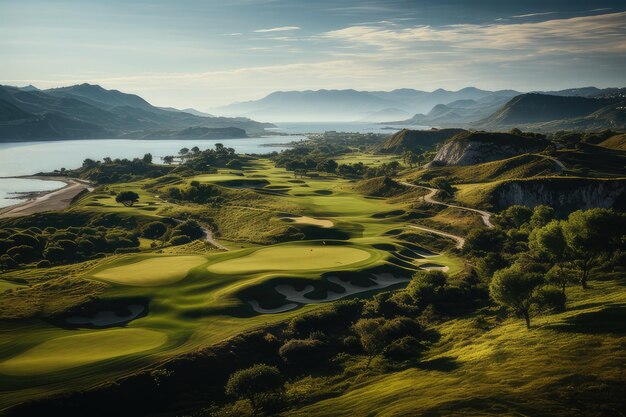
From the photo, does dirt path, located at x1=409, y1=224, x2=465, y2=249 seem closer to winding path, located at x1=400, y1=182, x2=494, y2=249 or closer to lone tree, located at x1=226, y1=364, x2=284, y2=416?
winding path, located at x1=400, y1=182, x2=494, y2=249

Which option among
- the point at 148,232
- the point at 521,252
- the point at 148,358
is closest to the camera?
the point at 148,358

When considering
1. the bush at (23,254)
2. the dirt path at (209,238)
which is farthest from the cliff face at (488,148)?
the bush at (23,254)

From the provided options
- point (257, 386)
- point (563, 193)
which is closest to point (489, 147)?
point (563, 193)

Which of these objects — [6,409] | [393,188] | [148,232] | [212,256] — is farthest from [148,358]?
[393,188]

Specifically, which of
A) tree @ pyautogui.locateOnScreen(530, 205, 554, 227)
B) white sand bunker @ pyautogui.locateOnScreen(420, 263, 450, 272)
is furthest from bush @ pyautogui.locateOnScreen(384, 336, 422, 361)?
tree @ pyautogui.locateOnScreen(530, 205, 554, 227)

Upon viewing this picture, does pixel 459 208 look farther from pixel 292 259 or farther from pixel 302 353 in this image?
pixel 302 353

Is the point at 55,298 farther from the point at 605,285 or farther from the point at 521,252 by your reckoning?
the point at 521,252
